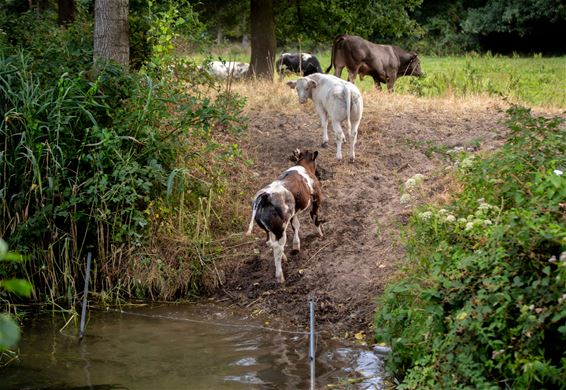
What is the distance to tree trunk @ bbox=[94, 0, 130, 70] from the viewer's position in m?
11.2

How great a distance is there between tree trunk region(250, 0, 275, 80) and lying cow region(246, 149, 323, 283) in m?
8.54

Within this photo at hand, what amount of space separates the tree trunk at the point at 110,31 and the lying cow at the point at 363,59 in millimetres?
5873

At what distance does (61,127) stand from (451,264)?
16.9 feet

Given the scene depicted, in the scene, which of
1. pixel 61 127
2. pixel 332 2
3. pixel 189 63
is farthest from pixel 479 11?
pixel 61 127

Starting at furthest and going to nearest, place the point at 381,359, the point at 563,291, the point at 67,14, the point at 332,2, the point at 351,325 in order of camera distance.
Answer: the point at 67,14, the point at 332,2, the point at 351,325, the point at 381,359, the point at 563,291

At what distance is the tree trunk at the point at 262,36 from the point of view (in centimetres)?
1809

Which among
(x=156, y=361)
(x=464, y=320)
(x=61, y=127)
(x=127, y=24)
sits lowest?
(x=156, y=361)

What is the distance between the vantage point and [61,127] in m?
9.49

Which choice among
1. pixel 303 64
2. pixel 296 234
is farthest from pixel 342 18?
pixel 296 234

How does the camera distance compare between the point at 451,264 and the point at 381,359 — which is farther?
the point at 381,359

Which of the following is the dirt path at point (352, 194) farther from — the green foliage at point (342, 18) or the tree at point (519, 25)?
the tree at point (519, 25)

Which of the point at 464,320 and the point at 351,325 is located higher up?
the point at 464,320

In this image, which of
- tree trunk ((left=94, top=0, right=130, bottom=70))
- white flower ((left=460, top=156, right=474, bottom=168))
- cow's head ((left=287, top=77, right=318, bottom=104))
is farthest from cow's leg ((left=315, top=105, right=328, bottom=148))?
white flower ((left=460, top=156, right=474, bottom=168))

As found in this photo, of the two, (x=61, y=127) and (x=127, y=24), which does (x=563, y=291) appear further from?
(x=127, y=24)
